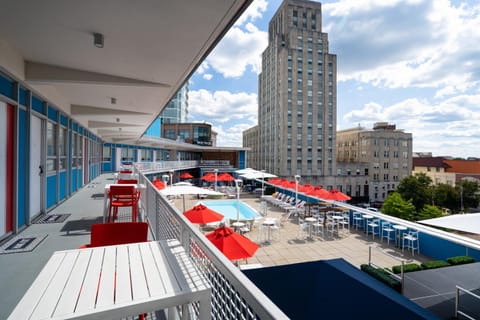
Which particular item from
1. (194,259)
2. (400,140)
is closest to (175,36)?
(194,259)

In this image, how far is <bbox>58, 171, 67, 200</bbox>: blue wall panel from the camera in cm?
737

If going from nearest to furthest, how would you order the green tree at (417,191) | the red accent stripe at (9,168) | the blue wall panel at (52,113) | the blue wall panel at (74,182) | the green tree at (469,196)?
the red accent stripe at (9,168), the blue wall panel at (52,113), the blue wall panel at (74,182), the green tree at (469,196), the green tree at (417,191)

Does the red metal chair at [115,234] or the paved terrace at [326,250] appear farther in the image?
the paved terrace at [326,250]

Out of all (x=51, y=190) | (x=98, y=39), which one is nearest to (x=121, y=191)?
(x=98, y=39)

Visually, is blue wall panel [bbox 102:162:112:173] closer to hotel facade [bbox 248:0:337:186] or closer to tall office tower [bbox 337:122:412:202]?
hotel facade [bbox 248:0:337:186]

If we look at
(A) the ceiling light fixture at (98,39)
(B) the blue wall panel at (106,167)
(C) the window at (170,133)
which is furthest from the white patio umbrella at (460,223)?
(C) the window at (170,133)

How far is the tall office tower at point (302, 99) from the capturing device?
4825cm

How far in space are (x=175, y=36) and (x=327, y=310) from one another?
554 centimetres

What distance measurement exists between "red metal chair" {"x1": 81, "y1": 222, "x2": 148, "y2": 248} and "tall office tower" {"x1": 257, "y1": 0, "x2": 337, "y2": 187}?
1803 inches

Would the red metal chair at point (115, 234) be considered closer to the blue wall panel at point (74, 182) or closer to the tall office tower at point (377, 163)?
the blue wall panel at point (74, 182)

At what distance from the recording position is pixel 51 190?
656 cm

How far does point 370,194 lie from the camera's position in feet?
172

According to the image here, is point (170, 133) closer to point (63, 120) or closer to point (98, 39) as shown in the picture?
point (63, 120)

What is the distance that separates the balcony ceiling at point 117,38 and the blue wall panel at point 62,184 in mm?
2904
